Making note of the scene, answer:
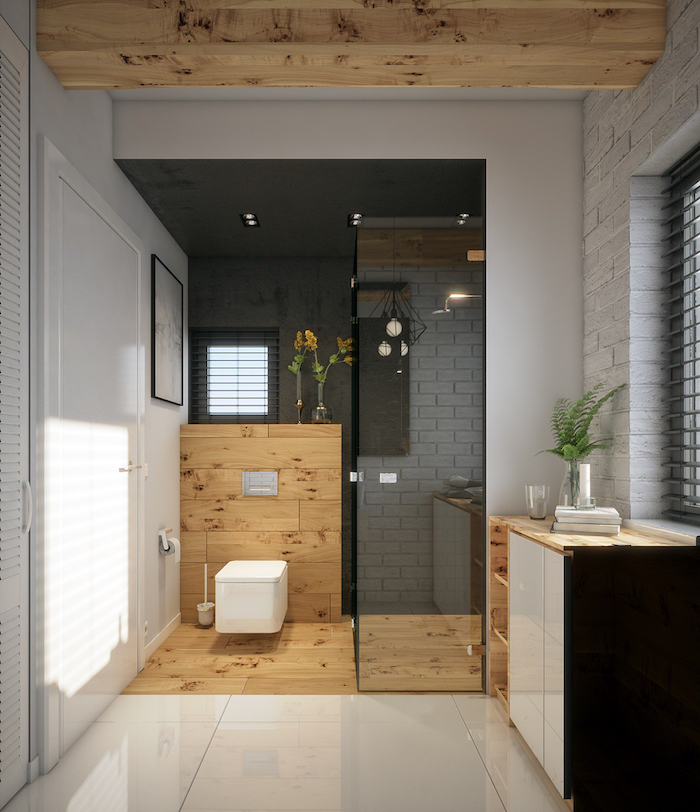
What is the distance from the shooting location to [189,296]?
4.05 meters

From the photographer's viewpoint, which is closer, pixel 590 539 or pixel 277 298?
pixel 590 539

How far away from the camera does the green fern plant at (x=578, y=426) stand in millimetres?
2293

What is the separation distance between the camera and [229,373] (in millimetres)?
4125

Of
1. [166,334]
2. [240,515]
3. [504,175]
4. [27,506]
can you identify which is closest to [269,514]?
[240,515]

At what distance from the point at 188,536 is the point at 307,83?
101 inches

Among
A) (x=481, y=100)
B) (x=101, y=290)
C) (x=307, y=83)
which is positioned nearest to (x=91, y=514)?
(x=101, y=290)

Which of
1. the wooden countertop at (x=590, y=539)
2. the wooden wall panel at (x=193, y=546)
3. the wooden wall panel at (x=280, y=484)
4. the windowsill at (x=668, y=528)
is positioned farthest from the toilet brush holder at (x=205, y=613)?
the windowsill at (x=668, y=528)

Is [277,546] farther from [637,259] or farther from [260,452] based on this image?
[637,259]

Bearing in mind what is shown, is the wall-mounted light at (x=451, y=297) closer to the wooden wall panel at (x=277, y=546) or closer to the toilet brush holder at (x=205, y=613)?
the wooden wall panel at (x=277, y=546)

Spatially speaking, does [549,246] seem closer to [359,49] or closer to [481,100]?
[481,100]

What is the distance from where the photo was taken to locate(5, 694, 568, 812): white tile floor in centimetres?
183

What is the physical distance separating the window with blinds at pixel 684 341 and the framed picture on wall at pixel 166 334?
242cm

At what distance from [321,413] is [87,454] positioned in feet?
5.51

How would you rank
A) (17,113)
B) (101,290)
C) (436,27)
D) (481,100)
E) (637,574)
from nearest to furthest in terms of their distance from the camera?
(637,574)
(17,113)
(436,27)
(101,290)
(481,100)
